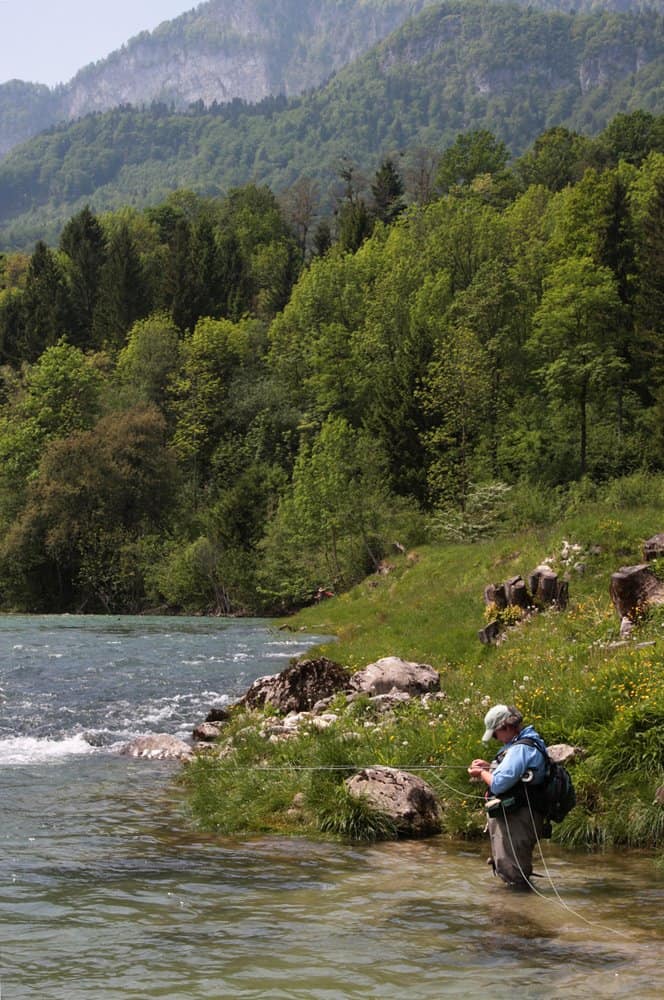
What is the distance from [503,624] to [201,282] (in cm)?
8093

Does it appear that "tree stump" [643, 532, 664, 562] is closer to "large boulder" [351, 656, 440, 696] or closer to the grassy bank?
the grassy bank

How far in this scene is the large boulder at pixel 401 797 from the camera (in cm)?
1273

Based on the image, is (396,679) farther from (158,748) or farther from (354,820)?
(354,820)

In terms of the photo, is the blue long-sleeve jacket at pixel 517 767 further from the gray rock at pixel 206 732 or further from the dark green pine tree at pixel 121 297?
the dark green pine tree at pixel 121 297

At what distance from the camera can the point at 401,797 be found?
12.9 metres

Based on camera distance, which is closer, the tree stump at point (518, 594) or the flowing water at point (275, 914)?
the flowing water at point (275, 914)

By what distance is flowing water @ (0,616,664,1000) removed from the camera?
791 cm

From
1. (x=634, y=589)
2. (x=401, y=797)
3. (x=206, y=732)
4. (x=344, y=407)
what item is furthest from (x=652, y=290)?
(x=401, y=797)

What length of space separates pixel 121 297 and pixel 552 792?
96.8 meters

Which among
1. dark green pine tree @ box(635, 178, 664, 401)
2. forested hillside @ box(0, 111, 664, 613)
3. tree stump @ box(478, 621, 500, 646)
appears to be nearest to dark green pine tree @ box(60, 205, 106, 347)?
forested hillside @ box(0, 111, 664, 613)

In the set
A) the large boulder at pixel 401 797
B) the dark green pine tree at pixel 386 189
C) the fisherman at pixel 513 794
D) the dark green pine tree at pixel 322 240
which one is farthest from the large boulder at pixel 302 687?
the dark green pine tree at pixel 386 189

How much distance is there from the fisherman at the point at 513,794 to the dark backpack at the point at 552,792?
18 mm

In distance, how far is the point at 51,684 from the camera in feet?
86.1

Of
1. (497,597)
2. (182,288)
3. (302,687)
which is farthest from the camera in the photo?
(182,288)
